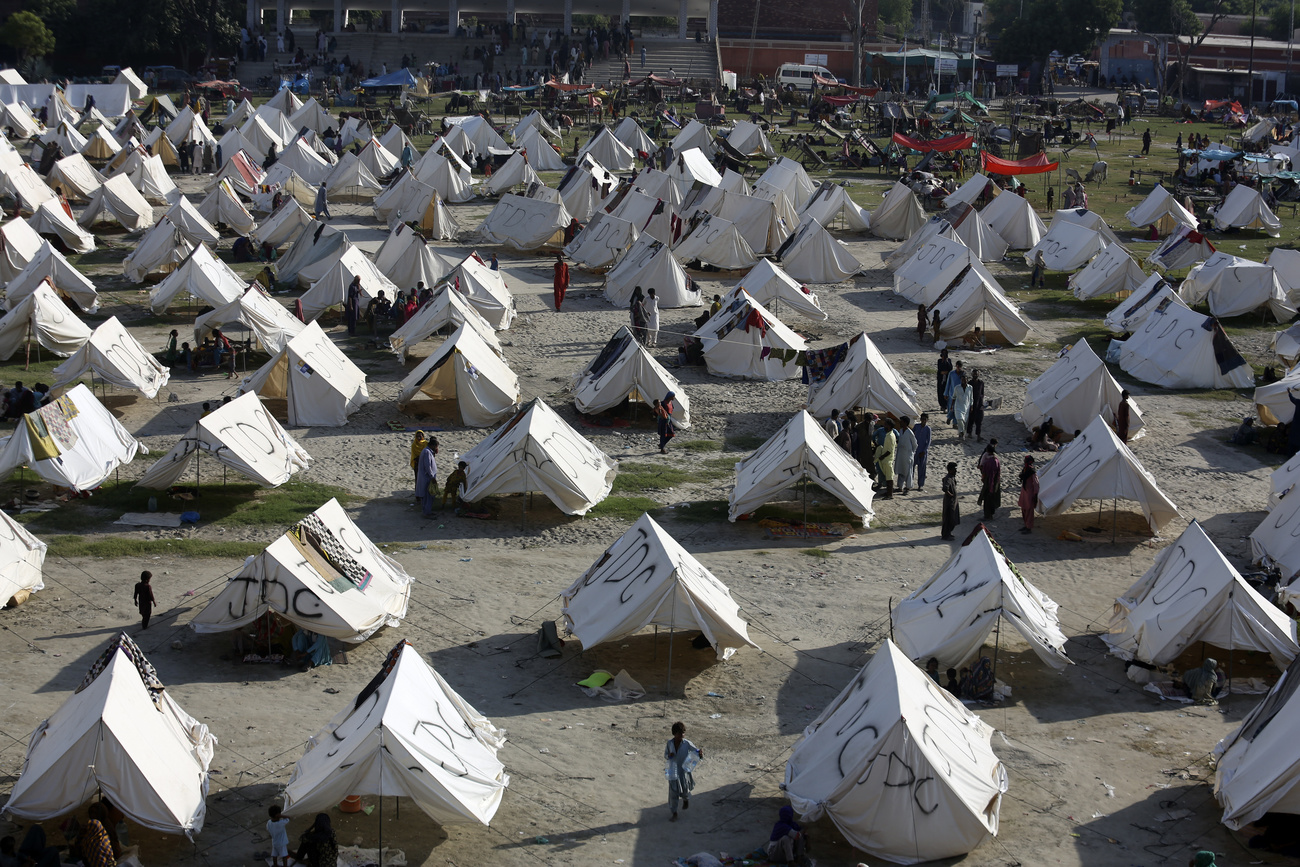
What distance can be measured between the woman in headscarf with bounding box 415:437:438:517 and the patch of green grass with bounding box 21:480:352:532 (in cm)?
139

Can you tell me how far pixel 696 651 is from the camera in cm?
1645

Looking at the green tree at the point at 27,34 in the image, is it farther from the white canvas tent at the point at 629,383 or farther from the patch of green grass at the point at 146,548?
the patch of green grass at the point at 146,548

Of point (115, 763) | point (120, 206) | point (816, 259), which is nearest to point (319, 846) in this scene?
point (115, 763)

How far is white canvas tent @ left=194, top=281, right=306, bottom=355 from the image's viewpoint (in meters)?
27.1

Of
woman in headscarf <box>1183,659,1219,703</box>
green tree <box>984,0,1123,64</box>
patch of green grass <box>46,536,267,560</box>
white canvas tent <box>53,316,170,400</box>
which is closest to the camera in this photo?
woman in headscarf <box>1183,659,1219,703</box>

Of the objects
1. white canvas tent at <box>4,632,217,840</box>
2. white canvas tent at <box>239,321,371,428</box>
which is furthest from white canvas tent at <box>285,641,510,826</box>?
white canvas tent at <box>239,321,371,428</box>

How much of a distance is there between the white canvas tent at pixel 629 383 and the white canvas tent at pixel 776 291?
6.13m

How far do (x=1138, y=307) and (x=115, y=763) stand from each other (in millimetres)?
25128

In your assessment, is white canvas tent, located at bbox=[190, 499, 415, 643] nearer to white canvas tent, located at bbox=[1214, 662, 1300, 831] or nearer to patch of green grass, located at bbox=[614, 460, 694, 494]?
patch of green grass, located at bbox=[614, 460, 694, 494]

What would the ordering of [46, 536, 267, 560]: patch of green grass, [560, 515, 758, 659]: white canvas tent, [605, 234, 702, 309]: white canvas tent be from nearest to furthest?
1. [560, 515, 758, 659]: white canvas tent
2. [46, 536, 267, 560]: patch of green grass
3. [605, 234, 702, 309]: white canvas tent

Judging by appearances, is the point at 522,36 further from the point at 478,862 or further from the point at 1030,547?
the point at 478,862

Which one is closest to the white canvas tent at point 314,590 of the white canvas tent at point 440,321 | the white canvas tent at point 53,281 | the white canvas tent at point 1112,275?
the white canvas tent at point 440,321

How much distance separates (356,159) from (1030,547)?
33.3 meters

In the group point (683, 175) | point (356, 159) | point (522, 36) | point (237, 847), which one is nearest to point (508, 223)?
point (683, 175)
